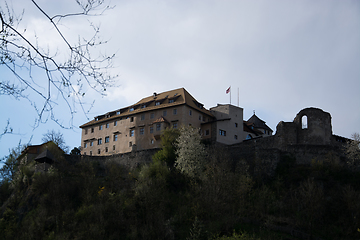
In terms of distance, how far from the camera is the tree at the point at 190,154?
135 feet

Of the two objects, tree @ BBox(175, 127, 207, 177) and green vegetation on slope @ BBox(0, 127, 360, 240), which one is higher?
tree @ BBox(175, 127, 207, 177)

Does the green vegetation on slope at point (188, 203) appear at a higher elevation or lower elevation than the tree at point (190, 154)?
lower

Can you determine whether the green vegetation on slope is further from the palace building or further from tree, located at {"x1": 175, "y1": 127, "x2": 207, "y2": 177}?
the palace building

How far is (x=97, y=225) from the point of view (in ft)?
109

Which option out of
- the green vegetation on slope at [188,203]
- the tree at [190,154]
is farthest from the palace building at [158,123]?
the green vegetation on slope at [188,203]

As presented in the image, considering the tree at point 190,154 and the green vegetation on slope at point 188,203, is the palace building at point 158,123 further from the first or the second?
the green vegetation on slope at point 188,203

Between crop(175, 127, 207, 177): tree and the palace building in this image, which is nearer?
crop(175, 127, 207, 177): tree

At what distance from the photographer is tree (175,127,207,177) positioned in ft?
135

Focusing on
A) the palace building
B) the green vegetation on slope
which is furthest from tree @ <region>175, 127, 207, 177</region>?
the palace building

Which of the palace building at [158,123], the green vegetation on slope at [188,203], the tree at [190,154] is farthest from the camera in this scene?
the palace building at [158,123]

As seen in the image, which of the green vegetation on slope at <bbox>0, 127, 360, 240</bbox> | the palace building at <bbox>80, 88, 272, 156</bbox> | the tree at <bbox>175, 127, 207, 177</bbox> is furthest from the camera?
the palace building at <bbox>80, 88, 272, 156</bbox>

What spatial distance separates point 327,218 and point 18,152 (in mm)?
42257

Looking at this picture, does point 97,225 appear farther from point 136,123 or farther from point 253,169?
point 136,123

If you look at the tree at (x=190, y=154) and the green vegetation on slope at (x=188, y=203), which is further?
the tree at (x=190, y=154)
